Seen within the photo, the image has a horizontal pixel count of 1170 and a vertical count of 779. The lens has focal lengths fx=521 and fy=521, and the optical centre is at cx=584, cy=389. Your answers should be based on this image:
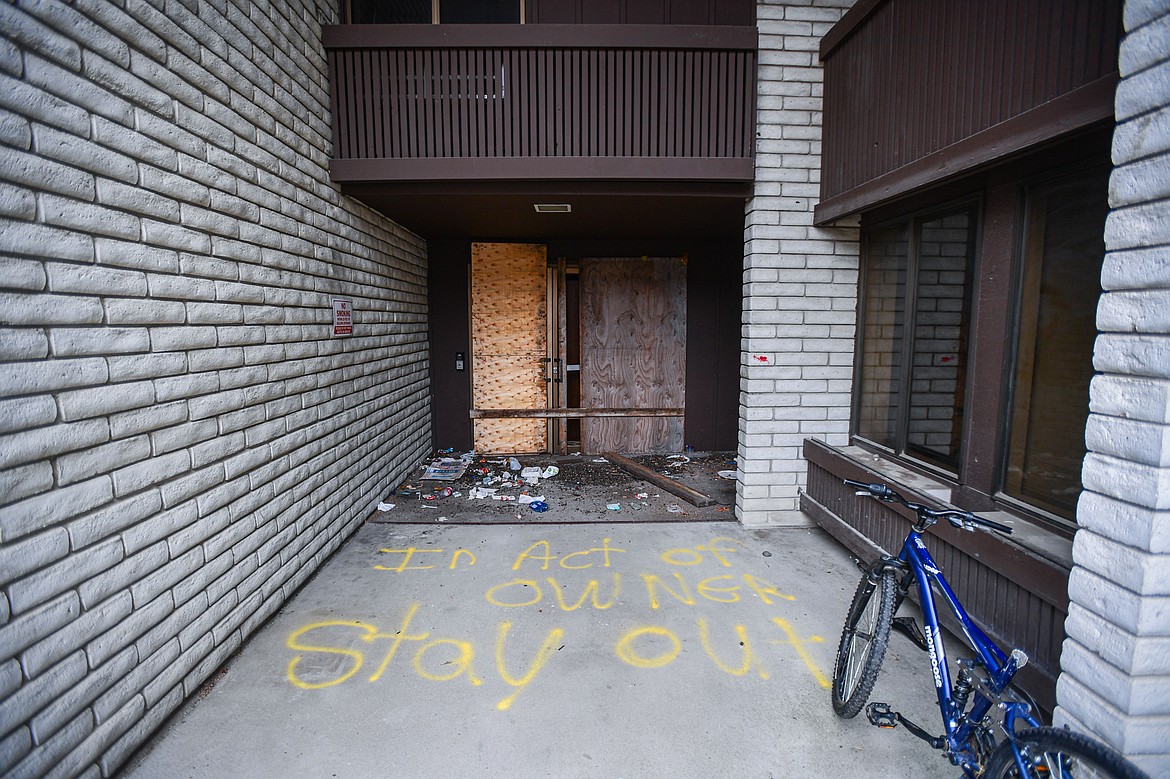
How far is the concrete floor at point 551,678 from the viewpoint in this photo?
2.31m

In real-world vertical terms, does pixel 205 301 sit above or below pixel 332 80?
below

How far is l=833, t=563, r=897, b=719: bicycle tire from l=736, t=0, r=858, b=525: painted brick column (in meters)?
Result: 2.32

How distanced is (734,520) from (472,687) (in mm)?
3076

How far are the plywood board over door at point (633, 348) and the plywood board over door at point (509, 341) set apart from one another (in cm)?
64

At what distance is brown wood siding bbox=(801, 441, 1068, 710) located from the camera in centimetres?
231

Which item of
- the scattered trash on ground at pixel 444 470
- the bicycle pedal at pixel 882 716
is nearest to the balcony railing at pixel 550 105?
the scattered trash on ground at pixel 444 470

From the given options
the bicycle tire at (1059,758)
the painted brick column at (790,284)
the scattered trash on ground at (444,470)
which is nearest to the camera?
the bicycle tire at (1059,758)

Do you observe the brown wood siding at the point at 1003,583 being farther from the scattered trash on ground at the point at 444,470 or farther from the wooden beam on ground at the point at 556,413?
the scattered trash on ground at the point at 444,470

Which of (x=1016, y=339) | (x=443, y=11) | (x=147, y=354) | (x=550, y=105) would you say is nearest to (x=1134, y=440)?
(x=1016, y=339)

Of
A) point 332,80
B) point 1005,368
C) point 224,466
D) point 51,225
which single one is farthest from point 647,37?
point 224,466

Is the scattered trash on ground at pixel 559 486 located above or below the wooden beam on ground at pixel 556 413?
below

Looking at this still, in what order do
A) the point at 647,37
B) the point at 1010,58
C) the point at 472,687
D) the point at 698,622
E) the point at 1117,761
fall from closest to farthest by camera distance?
the point at 1117,761 < the point at 1010,58 < the point at 472,687 < the point at 698,622 < the point at 647,37

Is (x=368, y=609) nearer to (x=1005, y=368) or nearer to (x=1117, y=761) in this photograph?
(x=1117, y=761)

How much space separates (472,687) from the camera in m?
2.75
